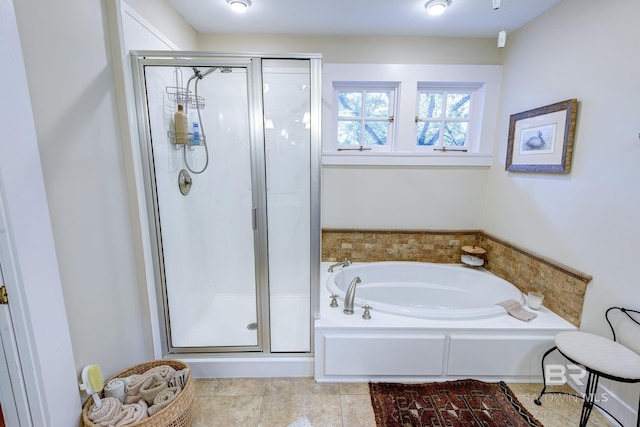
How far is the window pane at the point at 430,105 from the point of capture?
8.57 ft

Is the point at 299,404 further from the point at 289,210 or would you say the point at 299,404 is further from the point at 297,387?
the point at 289,210

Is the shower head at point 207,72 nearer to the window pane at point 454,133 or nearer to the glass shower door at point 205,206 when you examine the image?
the glass shower door at point 205,206

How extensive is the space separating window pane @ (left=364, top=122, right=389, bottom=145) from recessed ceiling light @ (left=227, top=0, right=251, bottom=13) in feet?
4.42

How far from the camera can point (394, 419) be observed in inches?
60.4

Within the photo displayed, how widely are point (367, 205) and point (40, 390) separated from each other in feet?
7.90

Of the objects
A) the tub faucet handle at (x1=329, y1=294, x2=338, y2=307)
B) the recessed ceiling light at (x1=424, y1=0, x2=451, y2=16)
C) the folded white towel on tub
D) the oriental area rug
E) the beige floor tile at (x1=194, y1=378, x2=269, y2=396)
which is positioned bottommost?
the beige floor tile at (x1=194, y1=378, x2=269, y2=396)

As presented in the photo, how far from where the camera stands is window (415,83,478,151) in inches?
103

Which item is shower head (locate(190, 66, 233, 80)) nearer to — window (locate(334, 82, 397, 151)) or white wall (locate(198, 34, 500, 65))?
white wall (locate(198, 34, 500, 65))

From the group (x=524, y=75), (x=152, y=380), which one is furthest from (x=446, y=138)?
(x=152, y=380)

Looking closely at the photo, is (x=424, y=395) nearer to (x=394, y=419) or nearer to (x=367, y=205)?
(x=394, y=419)

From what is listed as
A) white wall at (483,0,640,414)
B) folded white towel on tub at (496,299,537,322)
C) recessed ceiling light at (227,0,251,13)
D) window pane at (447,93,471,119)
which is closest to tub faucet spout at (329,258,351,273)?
folded white towel on tub at (496,299,537,322)

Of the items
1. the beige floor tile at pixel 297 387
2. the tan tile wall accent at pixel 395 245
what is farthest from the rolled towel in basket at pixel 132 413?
the tan tile wall accent at pixel 395 245

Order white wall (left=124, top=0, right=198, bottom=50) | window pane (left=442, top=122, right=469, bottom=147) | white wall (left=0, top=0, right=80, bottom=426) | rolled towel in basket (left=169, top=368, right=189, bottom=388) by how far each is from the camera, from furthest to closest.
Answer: window pane (left=442, top=122, right=469, bottom=147)
white wall (left=124, top=0, right=198, bottom=50)
rolled towel in basket (left=169, top=368, right=189, bottom=388)
white wall (left=0, top=0, right=80, bottom=426)

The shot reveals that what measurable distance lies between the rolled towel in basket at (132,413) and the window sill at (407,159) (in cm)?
211
